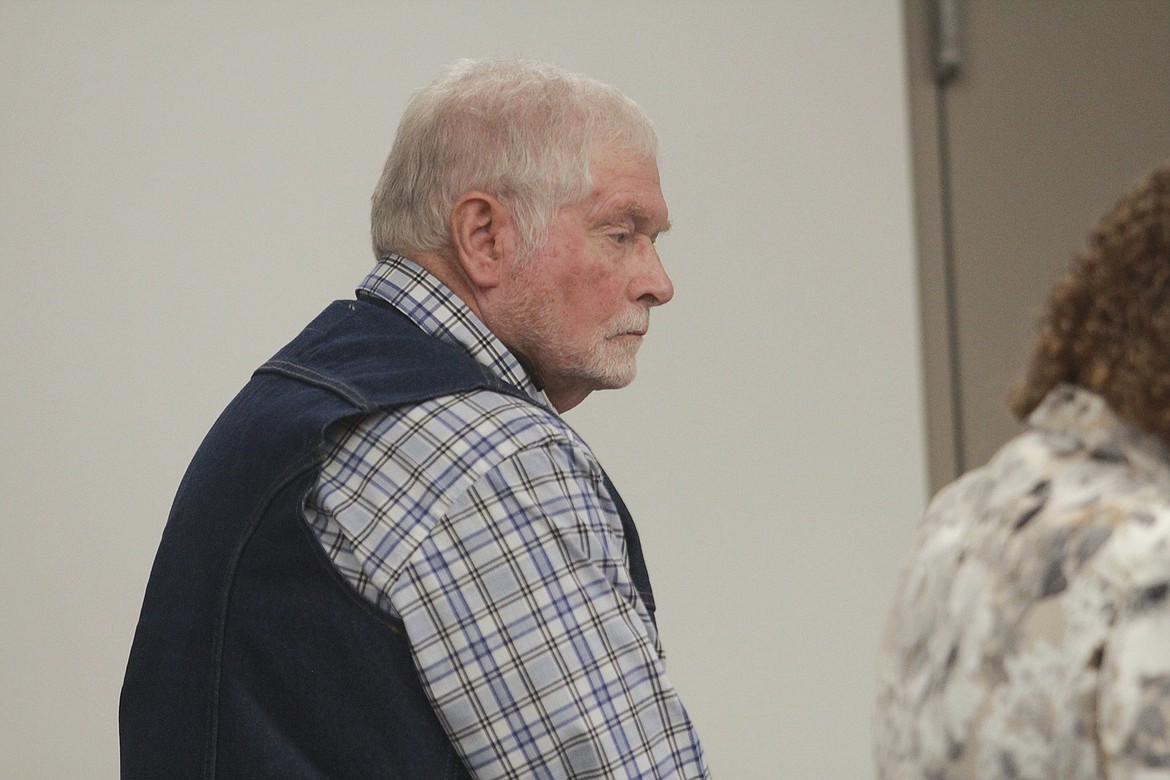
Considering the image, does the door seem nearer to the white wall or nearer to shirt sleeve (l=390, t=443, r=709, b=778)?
the white wall

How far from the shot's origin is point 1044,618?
80 centimetres

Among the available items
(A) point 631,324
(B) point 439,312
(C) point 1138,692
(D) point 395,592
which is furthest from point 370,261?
(C) point 1138,692

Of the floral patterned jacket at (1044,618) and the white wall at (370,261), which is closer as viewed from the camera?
the floral patterned jacket at (1044,618)

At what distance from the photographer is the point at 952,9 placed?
3.00 m

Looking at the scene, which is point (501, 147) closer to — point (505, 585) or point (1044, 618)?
point (505, 585)

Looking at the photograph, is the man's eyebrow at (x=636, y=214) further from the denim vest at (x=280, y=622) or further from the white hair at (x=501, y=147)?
the denim vest at (x=280, y=622)

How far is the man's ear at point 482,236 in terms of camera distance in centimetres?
141

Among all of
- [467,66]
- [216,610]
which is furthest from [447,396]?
[467,66]

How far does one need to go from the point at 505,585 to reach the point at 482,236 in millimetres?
433

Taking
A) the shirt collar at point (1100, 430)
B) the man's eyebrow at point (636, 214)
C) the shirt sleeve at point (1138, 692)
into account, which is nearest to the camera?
the shirt sleeve at point (1138, 692)

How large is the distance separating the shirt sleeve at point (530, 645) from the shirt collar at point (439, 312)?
20 cm

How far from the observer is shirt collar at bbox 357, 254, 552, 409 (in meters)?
1.33

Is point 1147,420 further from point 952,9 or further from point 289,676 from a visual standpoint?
point 952,9

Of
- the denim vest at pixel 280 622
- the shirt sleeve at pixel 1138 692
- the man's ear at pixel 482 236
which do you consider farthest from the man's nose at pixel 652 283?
the shirt sleeve at pixel 1138 692
